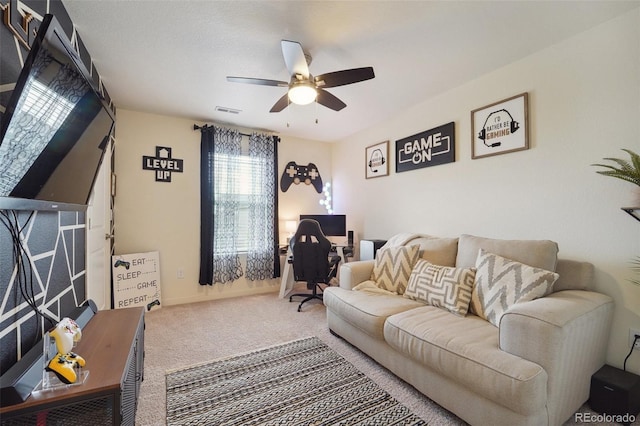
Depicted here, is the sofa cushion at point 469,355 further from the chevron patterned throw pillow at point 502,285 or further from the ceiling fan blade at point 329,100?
the ceiling fan blade at point 329,100

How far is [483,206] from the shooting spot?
2617 millimetres

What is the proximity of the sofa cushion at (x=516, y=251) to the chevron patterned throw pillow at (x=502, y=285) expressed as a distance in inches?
4.0

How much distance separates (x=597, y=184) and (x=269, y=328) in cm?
297

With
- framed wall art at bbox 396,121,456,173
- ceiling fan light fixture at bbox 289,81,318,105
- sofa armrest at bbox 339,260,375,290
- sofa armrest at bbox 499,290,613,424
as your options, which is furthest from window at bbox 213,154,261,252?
sofa armrest at bbox 499,290,613,424

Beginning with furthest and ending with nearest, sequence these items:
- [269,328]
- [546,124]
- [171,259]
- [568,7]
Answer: [171,259] → [269,328] → [546,124] → [568,7]

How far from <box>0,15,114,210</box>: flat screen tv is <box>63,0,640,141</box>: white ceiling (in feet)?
2.78

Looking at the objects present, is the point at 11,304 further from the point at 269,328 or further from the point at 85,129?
the point at 269,328

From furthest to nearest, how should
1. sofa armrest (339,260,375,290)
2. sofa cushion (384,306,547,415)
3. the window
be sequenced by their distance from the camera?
the window
sofa armrest (339,260,375,290)
sofa cushion (384,306,547,415)

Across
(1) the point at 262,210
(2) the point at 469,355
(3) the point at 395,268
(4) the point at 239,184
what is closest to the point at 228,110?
(4) the point at 239,184

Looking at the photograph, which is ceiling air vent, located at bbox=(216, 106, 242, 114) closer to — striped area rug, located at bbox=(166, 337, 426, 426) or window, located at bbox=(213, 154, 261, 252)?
window, located at bbox=(213, 154, 261, 252)

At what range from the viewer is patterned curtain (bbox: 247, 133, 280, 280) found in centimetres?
412

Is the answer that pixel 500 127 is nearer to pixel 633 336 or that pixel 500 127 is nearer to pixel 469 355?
pixel 633 336

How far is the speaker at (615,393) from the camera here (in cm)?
152

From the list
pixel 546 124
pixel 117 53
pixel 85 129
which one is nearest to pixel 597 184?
pixel 546 124
